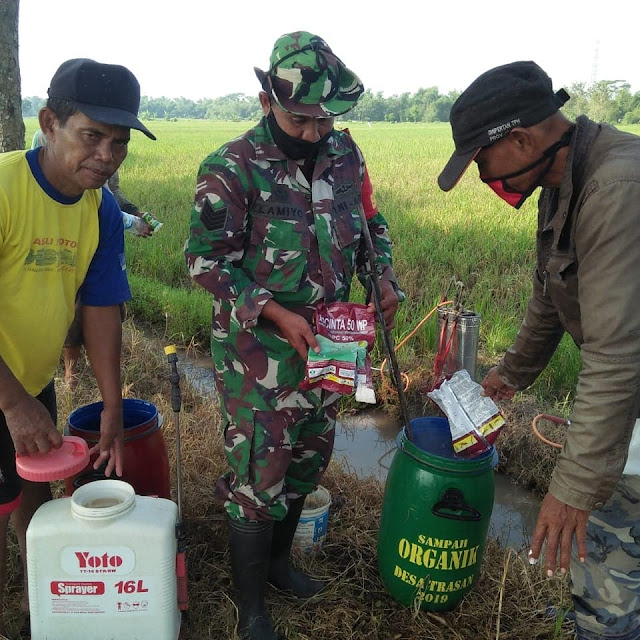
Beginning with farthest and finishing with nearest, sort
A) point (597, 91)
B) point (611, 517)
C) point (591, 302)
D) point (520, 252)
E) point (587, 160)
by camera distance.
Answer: point (597, 91), point (520, 252), point (611, 517), point (587, 160), point (591, 302)

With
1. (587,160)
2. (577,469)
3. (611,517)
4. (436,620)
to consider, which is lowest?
(436,620)

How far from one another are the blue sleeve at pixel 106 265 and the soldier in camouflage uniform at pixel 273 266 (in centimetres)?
28

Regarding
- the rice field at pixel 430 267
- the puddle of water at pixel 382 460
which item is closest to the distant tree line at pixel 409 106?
the rice field at pixel 430 267

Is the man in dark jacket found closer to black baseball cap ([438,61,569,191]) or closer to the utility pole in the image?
black baseball cap ([438,61,569,191])

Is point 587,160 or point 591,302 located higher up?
point 587,160

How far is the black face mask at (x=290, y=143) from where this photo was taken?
1853 mm

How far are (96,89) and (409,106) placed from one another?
264 feet

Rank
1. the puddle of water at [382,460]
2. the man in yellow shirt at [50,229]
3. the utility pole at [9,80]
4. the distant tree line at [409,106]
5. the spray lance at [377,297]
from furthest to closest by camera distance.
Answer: the distant tree line at [409,106], the utility pole at [9,80], the puddle of water at [382,460], the spray lance at [377,297], the man in yellow shirt at [50,229]

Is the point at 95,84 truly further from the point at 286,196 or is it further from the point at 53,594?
the point at 53,594

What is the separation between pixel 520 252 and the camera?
6.61 metres

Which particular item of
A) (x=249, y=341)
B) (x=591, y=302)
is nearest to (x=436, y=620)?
(x=249, y=341)

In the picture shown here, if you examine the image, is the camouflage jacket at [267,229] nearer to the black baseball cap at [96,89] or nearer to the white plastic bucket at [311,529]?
the black baseball cap at [96,89]

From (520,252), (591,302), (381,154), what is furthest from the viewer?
(381,154)

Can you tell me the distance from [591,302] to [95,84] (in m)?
1.40
